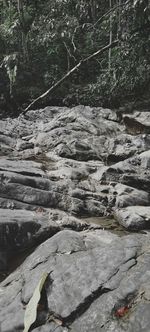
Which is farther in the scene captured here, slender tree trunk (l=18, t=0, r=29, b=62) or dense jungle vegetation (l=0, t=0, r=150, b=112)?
slender tree trunk (l=18, t=0, r=29, b=62)

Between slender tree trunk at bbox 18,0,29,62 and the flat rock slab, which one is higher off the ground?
slender tree trunk at bbox 18,0,29,62

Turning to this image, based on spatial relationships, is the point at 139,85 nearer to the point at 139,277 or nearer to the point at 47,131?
the point at 47,131

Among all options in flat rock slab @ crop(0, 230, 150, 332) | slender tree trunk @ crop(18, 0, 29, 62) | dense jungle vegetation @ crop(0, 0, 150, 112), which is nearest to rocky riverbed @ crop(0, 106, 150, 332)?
flat rock slab @ crop(0, 230, 150, 332)

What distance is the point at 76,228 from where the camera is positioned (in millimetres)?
6824

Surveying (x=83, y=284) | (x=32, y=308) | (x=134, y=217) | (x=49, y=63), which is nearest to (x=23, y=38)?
(x=49, y=63)

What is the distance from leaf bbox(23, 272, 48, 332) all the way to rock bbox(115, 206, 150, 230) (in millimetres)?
2708

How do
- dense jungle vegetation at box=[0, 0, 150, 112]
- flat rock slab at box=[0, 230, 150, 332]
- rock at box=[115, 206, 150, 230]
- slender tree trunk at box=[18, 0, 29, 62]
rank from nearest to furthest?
flat rock slab at box=[0, 230, 150, 332]
rock at box=[115, 206, 150, 230]
dense jungle vegetation at box=[0, 0, 150, 112]
slender tree trunk at box=[18, 0, 29, 62]

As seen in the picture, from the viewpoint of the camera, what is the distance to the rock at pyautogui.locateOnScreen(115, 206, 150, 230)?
282 inches

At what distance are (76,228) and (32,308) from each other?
2421 millimetres

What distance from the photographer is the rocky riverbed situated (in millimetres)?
4379

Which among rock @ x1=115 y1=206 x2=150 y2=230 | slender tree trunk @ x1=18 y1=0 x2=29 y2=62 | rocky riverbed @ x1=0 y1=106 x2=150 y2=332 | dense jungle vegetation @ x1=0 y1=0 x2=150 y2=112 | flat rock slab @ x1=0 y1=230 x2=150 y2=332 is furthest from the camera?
slender tree trunk @ x1=18 y1=0 x2=29 y2=62

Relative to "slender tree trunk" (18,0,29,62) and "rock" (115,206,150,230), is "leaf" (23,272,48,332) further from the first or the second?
"slender tree trunk" (18,0,29,62)

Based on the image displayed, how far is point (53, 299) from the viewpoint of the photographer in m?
4.62

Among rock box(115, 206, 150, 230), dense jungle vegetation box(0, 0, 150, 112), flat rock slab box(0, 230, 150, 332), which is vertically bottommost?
rock box(115, 206, 150, 230)
